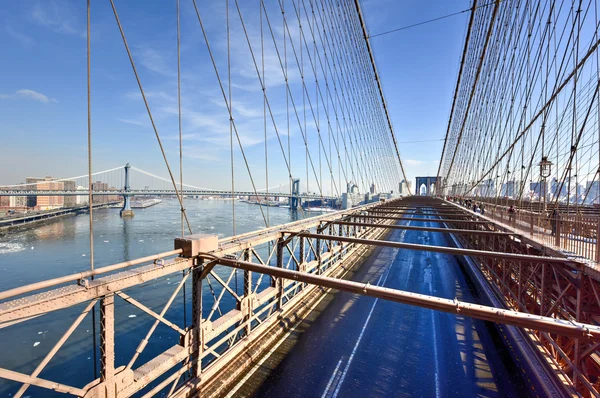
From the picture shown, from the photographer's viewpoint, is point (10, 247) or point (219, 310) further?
point (10, 247)

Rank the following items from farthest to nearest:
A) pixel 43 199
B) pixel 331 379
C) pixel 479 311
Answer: pixel 43 199 → pixel 331 379 → pixel 479 311

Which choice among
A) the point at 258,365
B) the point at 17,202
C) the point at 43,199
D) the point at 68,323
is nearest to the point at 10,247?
the point at 68,323

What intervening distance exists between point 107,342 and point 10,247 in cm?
4720

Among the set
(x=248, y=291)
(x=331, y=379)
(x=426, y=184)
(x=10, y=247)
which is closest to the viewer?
(x=331, y=379)

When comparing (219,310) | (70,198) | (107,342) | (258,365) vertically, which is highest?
(107,342)

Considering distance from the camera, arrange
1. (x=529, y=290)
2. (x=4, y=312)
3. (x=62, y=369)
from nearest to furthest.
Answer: (x=4, y=312), (x=529, y=290), (x=62, y=369)

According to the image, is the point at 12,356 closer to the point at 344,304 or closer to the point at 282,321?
the point at 282,321

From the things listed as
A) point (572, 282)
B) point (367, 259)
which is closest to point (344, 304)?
point (572, 282)

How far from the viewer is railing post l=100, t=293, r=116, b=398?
4.18 metres

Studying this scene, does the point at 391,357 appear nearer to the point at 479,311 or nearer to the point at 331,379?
the point at 331,379

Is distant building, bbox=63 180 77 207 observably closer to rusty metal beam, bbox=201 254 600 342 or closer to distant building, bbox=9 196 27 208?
distant building, bbox=9 196 27 208

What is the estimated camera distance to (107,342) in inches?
167

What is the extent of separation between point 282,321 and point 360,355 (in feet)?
8.47

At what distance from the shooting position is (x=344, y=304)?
36.3 feet
